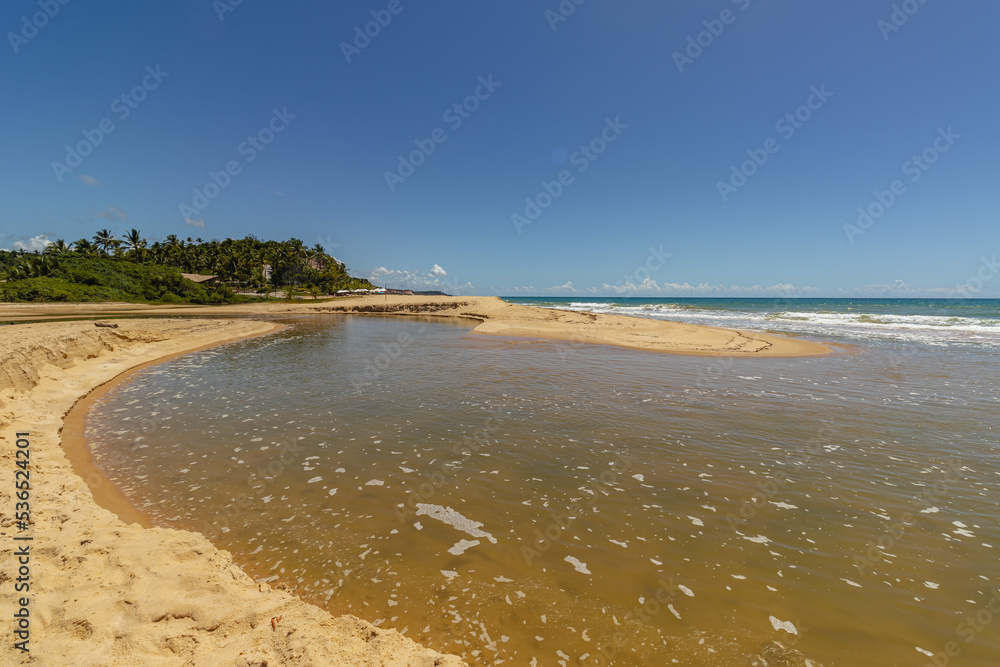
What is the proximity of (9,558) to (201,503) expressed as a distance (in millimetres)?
1877

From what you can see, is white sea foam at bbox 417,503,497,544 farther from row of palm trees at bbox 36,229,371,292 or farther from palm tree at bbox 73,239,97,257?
palm tree at bbox 73,239,97,257

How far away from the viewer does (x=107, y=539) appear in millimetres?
4355

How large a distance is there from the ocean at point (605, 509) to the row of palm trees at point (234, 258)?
80.6 meters

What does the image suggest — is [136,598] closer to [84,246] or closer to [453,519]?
[453,519]

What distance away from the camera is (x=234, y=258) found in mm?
81188

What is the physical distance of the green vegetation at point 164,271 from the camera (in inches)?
1935

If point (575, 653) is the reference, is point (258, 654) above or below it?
above

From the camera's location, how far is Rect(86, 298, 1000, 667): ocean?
12.0ft

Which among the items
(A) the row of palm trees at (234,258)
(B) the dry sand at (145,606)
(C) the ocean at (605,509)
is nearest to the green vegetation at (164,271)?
(A) the row of palm trees at (234,258)

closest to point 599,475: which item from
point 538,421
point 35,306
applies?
point 538,421

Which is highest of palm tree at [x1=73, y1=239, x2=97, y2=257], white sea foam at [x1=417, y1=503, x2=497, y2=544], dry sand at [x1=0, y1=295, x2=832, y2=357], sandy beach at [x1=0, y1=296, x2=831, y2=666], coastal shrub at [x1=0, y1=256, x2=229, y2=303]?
palm tree at [x1=73, y1=239, x2=97, y2=257]

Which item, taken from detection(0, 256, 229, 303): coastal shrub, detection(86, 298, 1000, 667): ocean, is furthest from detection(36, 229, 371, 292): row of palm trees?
detection(86, 298, 1000, 667): ocean

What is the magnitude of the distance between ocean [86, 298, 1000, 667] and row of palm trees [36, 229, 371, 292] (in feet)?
264

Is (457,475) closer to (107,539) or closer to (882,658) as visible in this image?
(107,539)
